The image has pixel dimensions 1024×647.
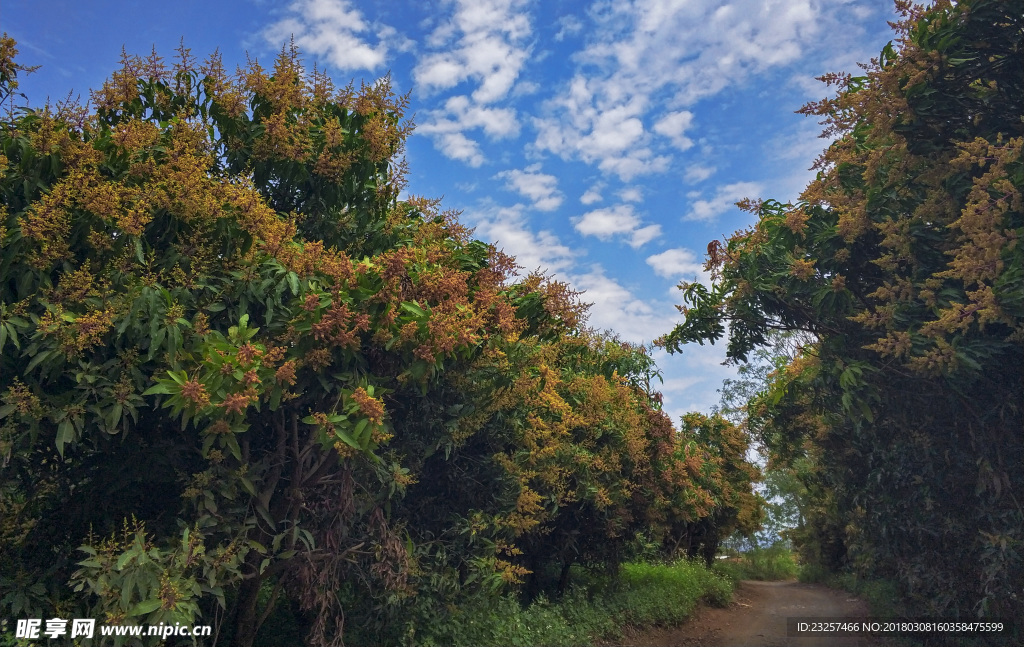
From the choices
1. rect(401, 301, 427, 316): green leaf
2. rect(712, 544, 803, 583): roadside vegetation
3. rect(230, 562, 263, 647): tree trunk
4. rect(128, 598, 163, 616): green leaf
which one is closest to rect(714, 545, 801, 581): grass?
rect(712, 544, 803, 583): roadside vegetation

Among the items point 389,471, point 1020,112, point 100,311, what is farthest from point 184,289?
point 1020,112

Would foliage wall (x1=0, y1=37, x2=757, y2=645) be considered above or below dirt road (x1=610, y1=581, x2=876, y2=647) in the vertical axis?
above

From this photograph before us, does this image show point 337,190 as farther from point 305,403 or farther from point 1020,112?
point 1020,112

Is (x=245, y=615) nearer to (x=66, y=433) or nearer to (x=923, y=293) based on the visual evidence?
(x=66, y=433)

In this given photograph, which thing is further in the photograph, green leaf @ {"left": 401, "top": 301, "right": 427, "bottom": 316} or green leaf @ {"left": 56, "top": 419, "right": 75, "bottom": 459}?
green leaf @ {"left": 401, "top": 301, "right": 427, "bottom": 316}

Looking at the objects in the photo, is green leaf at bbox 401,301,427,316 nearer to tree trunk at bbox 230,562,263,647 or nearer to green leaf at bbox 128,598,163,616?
green leaf at bbox 128,598,163,616

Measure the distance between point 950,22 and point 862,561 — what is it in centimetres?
1007

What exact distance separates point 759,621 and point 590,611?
6.07 meters

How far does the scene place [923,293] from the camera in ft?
18.8

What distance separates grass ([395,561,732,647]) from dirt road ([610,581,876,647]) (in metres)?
0.33

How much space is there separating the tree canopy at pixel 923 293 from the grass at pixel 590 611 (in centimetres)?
449

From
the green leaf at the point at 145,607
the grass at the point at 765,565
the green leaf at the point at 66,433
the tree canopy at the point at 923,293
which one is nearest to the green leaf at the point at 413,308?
the green leaf at the point at 66,433

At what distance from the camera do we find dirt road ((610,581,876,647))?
38.9ft

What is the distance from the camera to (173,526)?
5215mm
